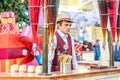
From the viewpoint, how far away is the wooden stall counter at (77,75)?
396 centimetres

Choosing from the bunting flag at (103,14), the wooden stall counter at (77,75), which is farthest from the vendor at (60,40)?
the bunting flag at (103,14)

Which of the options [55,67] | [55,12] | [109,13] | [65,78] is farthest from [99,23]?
[65,78]

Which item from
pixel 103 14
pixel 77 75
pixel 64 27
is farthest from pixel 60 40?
pixel 103 14

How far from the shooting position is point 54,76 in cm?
395

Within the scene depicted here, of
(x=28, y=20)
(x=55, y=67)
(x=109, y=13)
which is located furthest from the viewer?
(x=109, y=13)

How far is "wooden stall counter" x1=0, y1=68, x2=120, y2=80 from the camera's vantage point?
13.0 feet

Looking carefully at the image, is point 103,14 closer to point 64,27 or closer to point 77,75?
point 64,27

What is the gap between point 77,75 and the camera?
4258mm

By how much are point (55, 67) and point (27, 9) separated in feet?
3.57

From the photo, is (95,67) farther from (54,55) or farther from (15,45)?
(15,45)

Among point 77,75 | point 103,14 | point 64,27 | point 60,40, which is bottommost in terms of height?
point 77,75

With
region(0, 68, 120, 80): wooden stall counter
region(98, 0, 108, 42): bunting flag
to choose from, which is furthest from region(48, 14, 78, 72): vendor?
region(98, 0, 108, 42): bunting flag

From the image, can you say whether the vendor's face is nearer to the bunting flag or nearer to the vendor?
the vendor

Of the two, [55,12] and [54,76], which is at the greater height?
[55,12]
